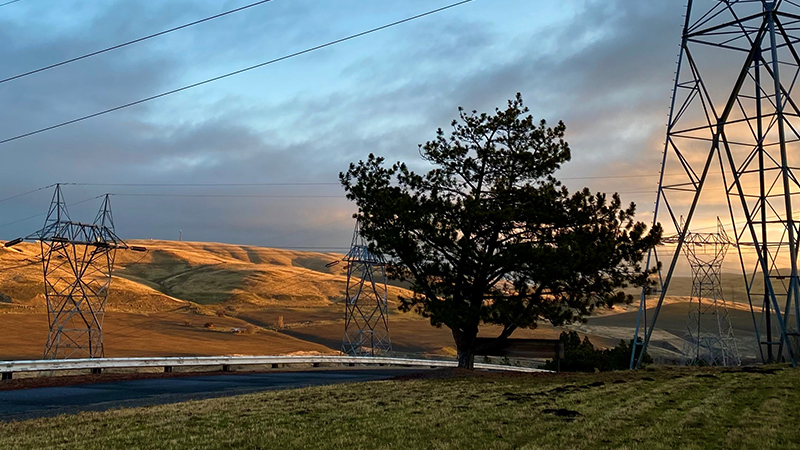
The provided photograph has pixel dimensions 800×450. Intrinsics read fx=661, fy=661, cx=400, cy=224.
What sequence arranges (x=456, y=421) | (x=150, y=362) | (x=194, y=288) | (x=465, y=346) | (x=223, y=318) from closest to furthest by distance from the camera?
1. (x=456, y=421)
2. (x=150, y=362)
3. (x=465, y=346)
4. (x=223, y=318)
5. (x=194, y=288)

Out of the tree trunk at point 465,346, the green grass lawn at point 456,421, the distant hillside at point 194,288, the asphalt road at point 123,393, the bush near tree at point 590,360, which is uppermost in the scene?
the distant hillside at point 194,288

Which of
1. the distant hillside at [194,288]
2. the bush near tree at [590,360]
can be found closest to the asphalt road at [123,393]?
the bush near tree at [590,360]

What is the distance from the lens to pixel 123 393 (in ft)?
61.3

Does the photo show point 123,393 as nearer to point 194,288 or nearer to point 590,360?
point 590,360

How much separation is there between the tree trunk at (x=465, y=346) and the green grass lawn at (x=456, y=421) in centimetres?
845

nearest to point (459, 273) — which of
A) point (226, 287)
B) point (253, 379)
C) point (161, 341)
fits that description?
point (253, 379)

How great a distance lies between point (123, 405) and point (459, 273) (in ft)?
44.9

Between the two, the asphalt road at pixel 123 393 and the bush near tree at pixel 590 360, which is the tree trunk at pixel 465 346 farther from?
the bush near tree at pixel 590 360

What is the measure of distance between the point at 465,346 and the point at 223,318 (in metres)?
92.4

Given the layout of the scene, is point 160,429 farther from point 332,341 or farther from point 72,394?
point 332,341

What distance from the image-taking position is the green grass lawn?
10102 mm

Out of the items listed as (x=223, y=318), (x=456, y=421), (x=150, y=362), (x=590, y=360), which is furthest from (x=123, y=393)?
(x=223, y=318)

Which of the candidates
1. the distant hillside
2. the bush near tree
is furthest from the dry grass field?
the bush near tree

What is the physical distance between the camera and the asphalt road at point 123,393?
15192 mm
